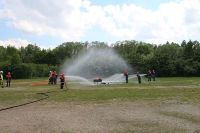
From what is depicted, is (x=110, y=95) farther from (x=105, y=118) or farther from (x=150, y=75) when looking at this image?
(x=150, y=75)

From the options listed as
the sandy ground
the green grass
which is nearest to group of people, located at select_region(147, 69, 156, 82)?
the green grass

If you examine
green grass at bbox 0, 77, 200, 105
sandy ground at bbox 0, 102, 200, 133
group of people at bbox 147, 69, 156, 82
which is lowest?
sandy ground at bbox 0, 102, 200, 133

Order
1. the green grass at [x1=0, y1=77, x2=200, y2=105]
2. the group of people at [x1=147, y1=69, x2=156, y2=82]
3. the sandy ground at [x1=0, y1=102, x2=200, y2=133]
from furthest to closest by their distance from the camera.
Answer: the group of people at [x1=147, y1=69, x2=156, y2=82], the green grass at [x1=0, y1=77, x2=200, y2=105], the sandy ground at [x1=0, y1=102, x2=200, y2=133]

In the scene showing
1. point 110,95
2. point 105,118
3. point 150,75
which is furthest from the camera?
point 150,75

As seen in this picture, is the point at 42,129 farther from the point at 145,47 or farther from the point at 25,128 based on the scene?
the point at 145,47

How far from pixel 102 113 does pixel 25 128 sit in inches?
211

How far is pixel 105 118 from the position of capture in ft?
61.6

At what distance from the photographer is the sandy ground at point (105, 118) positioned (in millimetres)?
16031

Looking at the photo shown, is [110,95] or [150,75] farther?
[150,75]

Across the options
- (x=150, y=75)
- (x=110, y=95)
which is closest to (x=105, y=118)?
(x=110, y=95)

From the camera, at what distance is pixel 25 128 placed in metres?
16.3

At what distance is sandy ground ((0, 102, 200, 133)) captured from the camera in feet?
52.6

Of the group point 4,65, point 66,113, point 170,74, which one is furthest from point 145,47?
point 66,113

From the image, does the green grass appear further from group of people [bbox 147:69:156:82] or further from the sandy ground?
group of people [bbox 147:69:156:82]
